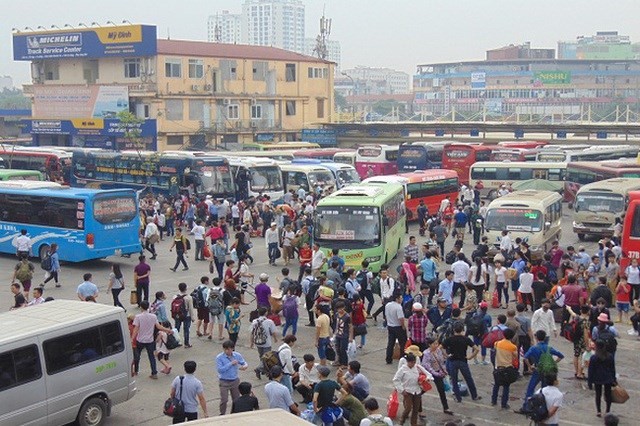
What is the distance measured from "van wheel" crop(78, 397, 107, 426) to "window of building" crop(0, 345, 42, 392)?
3.22ft

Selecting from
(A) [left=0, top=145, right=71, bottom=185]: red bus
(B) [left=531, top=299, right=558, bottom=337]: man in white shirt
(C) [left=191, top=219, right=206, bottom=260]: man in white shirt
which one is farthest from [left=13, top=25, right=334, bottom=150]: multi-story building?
(B) [left=531, top=299, right=558, bottom=337]: man in white shirt

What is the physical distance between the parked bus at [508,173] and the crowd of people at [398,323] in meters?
17.6

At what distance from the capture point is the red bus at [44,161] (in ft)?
160

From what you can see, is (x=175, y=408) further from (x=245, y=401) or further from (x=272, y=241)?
(x=272, y=241)

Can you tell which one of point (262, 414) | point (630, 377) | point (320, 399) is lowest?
point (630, 377)

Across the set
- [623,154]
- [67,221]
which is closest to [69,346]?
[67,221]

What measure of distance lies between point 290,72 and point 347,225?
5090 cm

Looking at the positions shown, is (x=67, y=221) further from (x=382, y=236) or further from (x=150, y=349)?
(x=150, y=349)

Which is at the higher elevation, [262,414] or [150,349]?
[262,414]

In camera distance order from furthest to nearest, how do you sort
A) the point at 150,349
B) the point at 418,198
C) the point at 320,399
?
the point at 418,198 < the point at 150,349 < the point at 320,399

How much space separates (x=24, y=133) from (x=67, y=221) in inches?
2885

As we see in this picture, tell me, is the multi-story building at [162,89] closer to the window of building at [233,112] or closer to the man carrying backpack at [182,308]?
the window of building at [233,112]

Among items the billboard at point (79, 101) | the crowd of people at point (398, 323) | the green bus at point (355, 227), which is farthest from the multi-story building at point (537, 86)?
the crowd of people at point (398, 323)

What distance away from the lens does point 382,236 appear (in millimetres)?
24578
